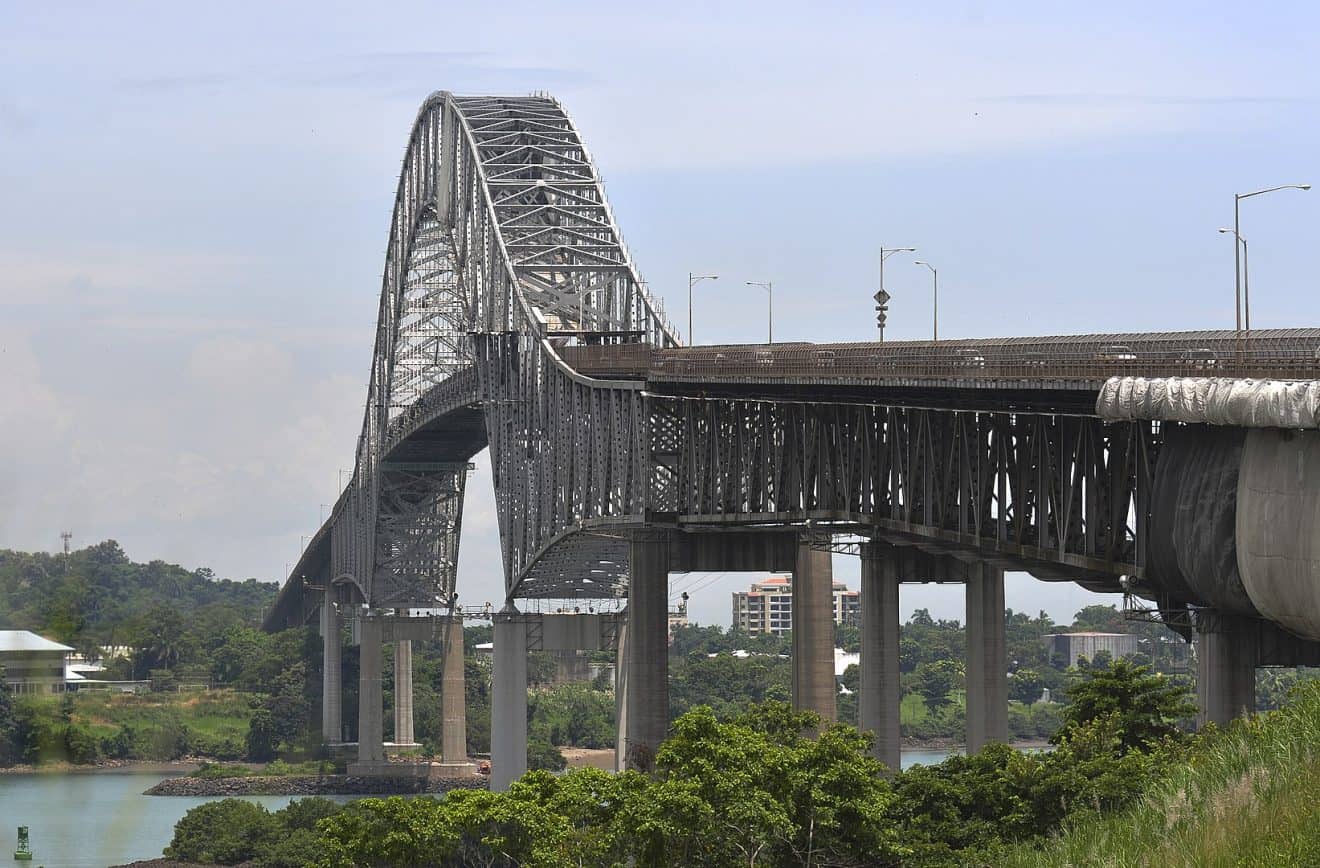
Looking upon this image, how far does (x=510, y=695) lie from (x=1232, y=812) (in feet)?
317

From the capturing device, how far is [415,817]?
250 feet

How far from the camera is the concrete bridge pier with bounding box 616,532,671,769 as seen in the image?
336 ft

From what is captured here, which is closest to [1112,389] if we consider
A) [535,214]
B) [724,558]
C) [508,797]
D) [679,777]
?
[679,777]

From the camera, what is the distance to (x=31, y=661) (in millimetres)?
65938

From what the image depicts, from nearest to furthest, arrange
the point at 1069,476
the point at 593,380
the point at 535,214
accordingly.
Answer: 1. the point at 1069,476
2. the point at 593,380
3. the point at 535,214

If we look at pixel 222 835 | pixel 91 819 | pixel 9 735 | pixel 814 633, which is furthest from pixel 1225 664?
pixel 91 819

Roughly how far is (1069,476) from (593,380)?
155 feet

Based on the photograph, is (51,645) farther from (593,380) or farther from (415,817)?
(593,380)

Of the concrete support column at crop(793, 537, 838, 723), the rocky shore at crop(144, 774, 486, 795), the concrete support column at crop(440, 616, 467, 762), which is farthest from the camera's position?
the concrete support column at crop(440, 616, 467, 762)

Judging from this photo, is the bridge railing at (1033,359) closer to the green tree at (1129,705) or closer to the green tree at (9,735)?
the green tree at (1129,705)

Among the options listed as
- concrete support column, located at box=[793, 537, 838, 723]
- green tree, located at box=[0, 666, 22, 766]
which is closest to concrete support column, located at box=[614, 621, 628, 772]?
concrete support column, located at box=[793, 537, 838, 723]

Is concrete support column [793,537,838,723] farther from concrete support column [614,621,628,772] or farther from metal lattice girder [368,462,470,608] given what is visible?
metal lattice girder [368,462,470,608]

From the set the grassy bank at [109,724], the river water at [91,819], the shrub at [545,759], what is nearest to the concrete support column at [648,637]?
the grassy bank at [109,724]

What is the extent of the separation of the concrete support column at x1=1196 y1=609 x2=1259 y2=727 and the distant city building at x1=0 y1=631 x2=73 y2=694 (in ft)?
98.5
